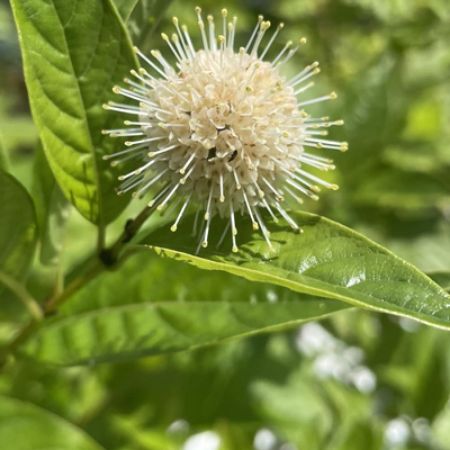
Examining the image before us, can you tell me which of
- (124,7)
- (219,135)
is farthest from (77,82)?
(219,135)

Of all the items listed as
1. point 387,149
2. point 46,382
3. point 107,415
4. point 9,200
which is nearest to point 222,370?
point 107,415

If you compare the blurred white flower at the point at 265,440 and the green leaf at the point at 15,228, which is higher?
the green leaf at the point at 15,228

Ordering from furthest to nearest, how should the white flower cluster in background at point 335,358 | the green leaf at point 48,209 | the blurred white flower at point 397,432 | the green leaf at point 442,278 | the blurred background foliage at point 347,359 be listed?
the white flower cluster in background at point 335,358, the blurred white flower at point 397,432, the blurred background foliage at point 347,359, the green leaf at point 48,209, the green leaf at point 442,278

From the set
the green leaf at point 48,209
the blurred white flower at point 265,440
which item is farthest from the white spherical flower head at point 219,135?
the blurred white flower at point 265,440

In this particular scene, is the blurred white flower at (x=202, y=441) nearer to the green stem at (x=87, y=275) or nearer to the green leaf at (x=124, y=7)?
the green stem at (x=87, y=275)

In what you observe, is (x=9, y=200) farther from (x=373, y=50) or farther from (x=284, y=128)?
(x=373, y=50)
